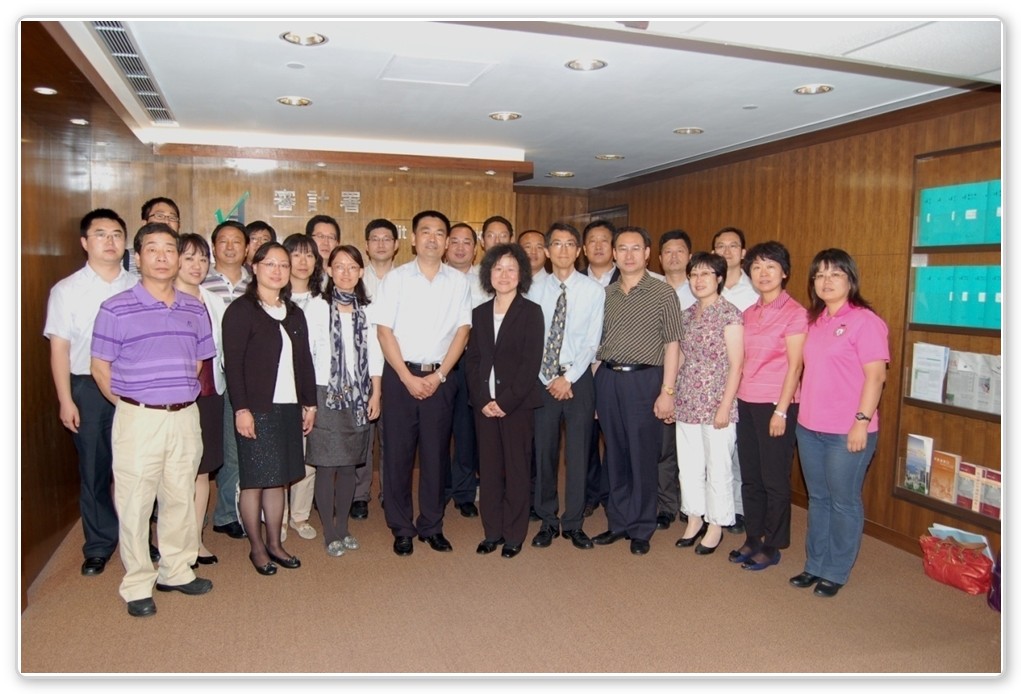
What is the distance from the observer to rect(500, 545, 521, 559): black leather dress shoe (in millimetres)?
4258

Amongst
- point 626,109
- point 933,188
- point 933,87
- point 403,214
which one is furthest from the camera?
point 403,214

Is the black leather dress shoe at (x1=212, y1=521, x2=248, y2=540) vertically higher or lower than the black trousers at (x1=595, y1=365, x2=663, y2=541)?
lower

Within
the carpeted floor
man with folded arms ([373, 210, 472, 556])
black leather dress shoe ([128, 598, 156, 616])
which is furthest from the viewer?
man with folded arms ([373, 210, 472, 556])

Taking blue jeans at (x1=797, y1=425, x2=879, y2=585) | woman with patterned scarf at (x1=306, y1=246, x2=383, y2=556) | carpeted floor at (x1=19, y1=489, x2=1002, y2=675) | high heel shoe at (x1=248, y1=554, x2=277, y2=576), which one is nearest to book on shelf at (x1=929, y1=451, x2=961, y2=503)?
carpeted floor at (x1=19, y1=489, x2=1002, y2=675)

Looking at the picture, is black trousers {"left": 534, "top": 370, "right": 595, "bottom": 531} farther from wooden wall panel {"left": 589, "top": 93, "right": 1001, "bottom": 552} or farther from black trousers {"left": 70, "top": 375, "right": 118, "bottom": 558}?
black trousers {"left": 70, "top": 375, "right": 118, "bottom": 558}

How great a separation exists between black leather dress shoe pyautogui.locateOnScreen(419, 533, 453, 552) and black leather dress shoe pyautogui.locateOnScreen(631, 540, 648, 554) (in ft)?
Answer: 3.55

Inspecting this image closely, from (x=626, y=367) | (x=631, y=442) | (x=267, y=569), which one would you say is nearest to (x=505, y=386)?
(x=626, y=367)

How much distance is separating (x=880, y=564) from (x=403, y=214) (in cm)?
511

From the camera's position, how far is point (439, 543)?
4.37 m

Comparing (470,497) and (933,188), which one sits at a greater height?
(933,188)

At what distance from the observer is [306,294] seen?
410cm

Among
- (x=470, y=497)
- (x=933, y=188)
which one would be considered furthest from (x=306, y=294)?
(x=933, y=188)
